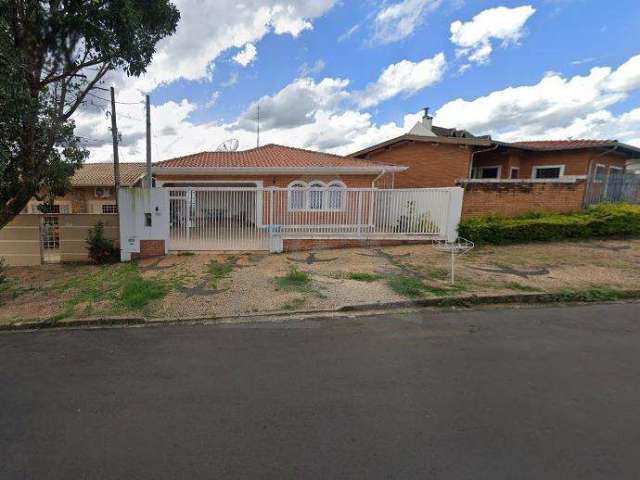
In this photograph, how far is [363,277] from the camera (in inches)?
251

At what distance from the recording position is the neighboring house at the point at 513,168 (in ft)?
33.4

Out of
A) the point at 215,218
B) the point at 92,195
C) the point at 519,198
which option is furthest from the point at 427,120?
the point at 92,195

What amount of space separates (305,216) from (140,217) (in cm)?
484

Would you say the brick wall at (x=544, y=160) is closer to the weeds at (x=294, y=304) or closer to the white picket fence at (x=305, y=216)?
the white picket fence at (x=305, y=216)

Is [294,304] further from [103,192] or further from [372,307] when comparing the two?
[103,192]

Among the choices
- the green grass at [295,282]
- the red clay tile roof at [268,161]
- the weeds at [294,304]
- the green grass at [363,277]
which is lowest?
the weeds at [294,304]

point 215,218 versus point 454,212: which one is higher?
point 454,212

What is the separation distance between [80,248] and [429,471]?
414 inches

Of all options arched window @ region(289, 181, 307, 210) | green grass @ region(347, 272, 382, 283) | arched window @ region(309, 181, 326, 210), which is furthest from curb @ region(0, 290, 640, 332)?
arched window @ region(289, 181, 307, 210)

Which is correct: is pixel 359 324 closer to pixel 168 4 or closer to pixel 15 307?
pixel 15 307

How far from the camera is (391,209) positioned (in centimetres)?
955

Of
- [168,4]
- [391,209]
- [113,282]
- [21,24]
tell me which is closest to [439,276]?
[391,209]

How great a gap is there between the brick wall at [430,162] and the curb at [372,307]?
915 cm

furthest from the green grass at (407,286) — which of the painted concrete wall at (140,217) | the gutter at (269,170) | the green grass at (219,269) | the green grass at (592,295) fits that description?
the gutter at (269,170)
